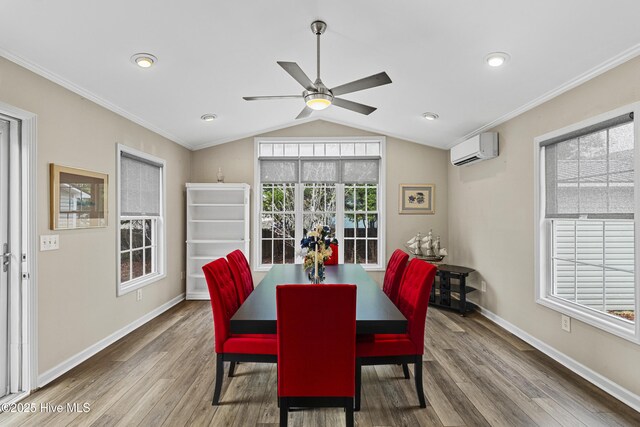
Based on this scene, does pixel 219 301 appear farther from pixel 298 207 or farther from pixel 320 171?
pixel 320 171

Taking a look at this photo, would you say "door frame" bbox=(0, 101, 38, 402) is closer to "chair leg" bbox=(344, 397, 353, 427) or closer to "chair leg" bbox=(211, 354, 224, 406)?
"chair leg" bbox=(211, 354, 224, 406)

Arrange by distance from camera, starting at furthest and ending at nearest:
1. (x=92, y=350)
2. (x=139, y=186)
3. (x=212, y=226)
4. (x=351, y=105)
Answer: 1. (x=212, y=226)
2. (x=139, y=186)
3. (x=92, y=350)
4. (x=351, y=105)

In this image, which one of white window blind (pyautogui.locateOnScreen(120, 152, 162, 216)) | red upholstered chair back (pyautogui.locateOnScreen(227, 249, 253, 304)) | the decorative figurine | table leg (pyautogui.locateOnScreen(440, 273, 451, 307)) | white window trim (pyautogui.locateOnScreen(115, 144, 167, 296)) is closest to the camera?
red upholstered chair back (pyautogui.locateOnScreen(227, 249, 253, 304))

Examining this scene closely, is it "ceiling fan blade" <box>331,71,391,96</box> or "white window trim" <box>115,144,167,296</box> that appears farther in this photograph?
"white window trim" <box>115,144,167,296</box>

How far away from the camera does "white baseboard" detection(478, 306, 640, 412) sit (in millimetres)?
2344

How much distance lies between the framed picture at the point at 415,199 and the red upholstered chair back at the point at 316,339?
12.6ft

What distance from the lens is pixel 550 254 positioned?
328 centimetres

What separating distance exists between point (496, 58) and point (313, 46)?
1479mm

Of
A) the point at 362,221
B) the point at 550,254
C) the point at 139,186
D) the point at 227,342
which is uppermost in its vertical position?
the point at 139,186

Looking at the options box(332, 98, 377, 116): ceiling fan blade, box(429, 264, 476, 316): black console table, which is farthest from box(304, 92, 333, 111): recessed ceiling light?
box(429, 264, 476, 316): black console table

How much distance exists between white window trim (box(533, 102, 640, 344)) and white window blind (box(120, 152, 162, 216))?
168 inches

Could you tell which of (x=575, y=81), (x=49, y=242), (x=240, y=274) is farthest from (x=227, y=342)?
(x=575, y=81)

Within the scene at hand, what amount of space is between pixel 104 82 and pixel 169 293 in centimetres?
288

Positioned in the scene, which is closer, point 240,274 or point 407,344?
point 407,344
